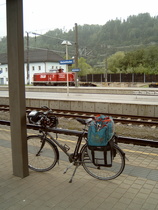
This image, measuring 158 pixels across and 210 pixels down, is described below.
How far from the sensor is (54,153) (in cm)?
488

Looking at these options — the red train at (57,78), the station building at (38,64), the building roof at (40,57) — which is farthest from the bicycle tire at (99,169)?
the building roof at (40,57)

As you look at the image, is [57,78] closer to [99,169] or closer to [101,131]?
[99,169]

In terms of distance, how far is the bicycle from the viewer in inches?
177

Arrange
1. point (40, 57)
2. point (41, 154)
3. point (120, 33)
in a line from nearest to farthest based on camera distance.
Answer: point (41, 154) < point (40, 57) < point (120, 33)

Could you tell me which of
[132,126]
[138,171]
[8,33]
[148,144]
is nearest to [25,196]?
[138,171]

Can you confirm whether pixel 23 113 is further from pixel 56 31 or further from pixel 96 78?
pixel 56 31

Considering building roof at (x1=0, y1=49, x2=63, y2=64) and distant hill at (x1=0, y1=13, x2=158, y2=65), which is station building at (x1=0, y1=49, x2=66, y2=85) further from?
distant hill at (x1=0, y1=13, x2=158, y2=65)

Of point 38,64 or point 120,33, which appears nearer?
point 38,64

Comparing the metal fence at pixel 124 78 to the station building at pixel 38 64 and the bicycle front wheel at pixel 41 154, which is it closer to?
the station building at pixel 38 64

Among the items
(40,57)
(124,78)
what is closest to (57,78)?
(124,78)

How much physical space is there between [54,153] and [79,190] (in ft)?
3.24

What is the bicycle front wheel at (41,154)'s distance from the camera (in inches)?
194

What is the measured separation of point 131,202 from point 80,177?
122 centimetres

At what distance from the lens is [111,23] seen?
92.7m
